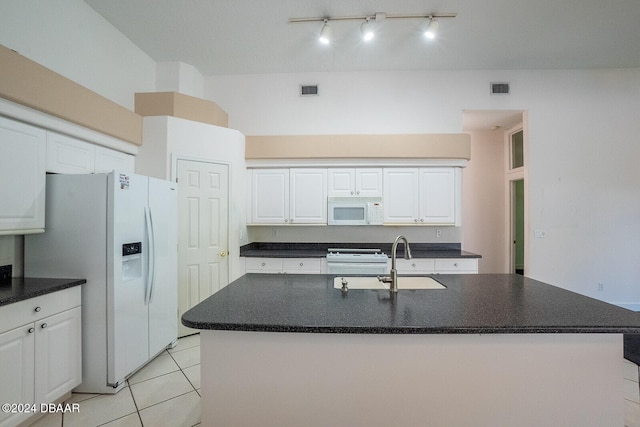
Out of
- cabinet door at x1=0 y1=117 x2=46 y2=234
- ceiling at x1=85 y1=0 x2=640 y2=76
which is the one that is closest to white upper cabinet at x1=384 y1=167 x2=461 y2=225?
ceiling at x1=85 y1=0 x2=640 y2=76

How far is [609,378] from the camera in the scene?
1.28m

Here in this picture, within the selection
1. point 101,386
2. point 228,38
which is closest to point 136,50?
point 228,38

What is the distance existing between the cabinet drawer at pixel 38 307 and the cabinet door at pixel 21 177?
1.73ft

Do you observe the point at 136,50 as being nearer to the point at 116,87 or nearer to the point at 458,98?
the point at 116,87

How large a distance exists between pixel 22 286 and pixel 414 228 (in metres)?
4.10

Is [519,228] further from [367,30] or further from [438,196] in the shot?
[367,30]

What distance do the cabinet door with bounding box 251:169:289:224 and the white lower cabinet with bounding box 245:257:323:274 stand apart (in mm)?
561

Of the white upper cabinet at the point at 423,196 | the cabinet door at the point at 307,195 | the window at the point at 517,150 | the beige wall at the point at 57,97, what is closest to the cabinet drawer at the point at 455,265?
the white upper cabinet at the point at 423,196

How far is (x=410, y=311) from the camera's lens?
4.47ft

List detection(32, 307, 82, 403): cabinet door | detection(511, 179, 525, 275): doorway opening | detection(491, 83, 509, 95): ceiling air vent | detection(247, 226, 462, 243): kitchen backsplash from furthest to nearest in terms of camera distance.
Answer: detection(511, 179, 525, 275): doorway opening < detection(247, 226, 462, 243): kitchen backsplash < detection(491, 83, 509, 95): ceiling air vent < detection(32, 307, 82, 403): cabinet door

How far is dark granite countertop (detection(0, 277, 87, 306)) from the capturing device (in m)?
1.62

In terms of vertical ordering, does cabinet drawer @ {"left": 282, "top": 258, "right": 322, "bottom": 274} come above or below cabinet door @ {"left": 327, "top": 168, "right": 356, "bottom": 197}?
below

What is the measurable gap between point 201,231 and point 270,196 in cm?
104

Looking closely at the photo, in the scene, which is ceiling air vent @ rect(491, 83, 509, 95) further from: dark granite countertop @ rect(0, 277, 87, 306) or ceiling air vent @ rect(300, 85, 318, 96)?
dark granite countertop @ rect(0, 277, 87, 306)
